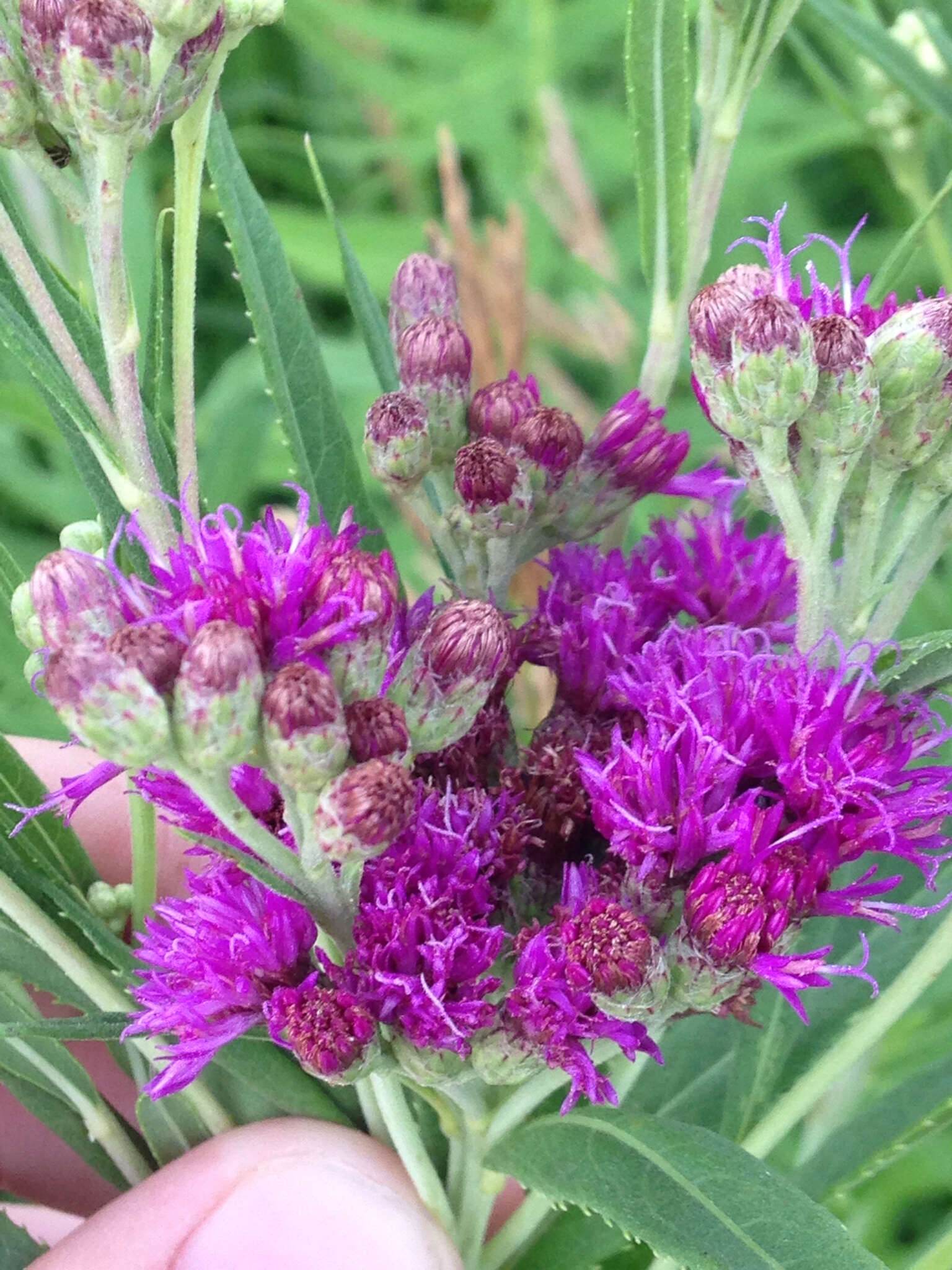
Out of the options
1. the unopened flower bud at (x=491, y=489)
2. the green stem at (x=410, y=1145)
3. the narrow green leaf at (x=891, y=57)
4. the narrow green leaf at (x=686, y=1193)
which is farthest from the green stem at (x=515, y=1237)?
the narrow green leaf at (x=891, y=57)

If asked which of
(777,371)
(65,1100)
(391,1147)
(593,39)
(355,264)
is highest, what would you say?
(593,39)

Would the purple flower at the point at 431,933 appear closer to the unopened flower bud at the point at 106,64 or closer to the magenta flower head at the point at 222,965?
the magenta flower head at the point at 222,965

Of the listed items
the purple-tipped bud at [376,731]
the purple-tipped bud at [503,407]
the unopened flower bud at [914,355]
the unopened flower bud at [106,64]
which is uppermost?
the unopened flower bud at [106,64]

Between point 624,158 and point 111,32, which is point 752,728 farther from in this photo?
point 624,158

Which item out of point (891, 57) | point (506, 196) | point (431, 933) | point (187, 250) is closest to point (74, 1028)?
point (431, 933)

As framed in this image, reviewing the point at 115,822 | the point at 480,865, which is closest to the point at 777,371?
the point at 480,865
